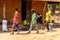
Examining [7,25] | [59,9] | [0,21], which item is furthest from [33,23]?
[59,9]

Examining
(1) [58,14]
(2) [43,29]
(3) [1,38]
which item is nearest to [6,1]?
(2) [43,29]

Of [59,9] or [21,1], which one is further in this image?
[59,9]

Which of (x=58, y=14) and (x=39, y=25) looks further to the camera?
(x=58, y=14)

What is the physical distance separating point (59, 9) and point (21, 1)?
2113cm

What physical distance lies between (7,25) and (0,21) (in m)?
1.15

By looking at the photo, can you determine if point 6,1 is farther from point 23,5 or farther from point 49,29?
point 49,29

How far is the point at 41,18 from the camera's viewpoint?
19.0m

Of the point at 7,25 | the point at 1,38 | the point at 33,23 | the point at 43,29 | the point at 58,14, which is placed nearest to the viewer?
the point at 1,38

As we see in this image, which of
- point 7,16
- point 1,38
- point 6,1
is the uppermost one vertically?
point 6,1

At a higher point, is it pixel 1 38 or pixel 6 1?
pixel 6 1

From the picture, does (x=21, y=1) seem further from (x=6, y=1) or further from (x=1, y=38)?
(x=1, y=38)

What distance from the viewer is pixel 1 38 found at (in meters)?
13.7

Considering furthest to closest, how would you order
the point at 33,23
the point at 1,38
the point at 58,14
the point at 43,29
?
1. the point at 58,14
2. the point at 43,29
3. the point at 33,23
4. the point at 1,38

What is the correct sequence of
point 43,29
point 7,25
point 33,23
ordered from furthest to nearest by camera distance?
point 43,29, point 7,25, point 33,23
